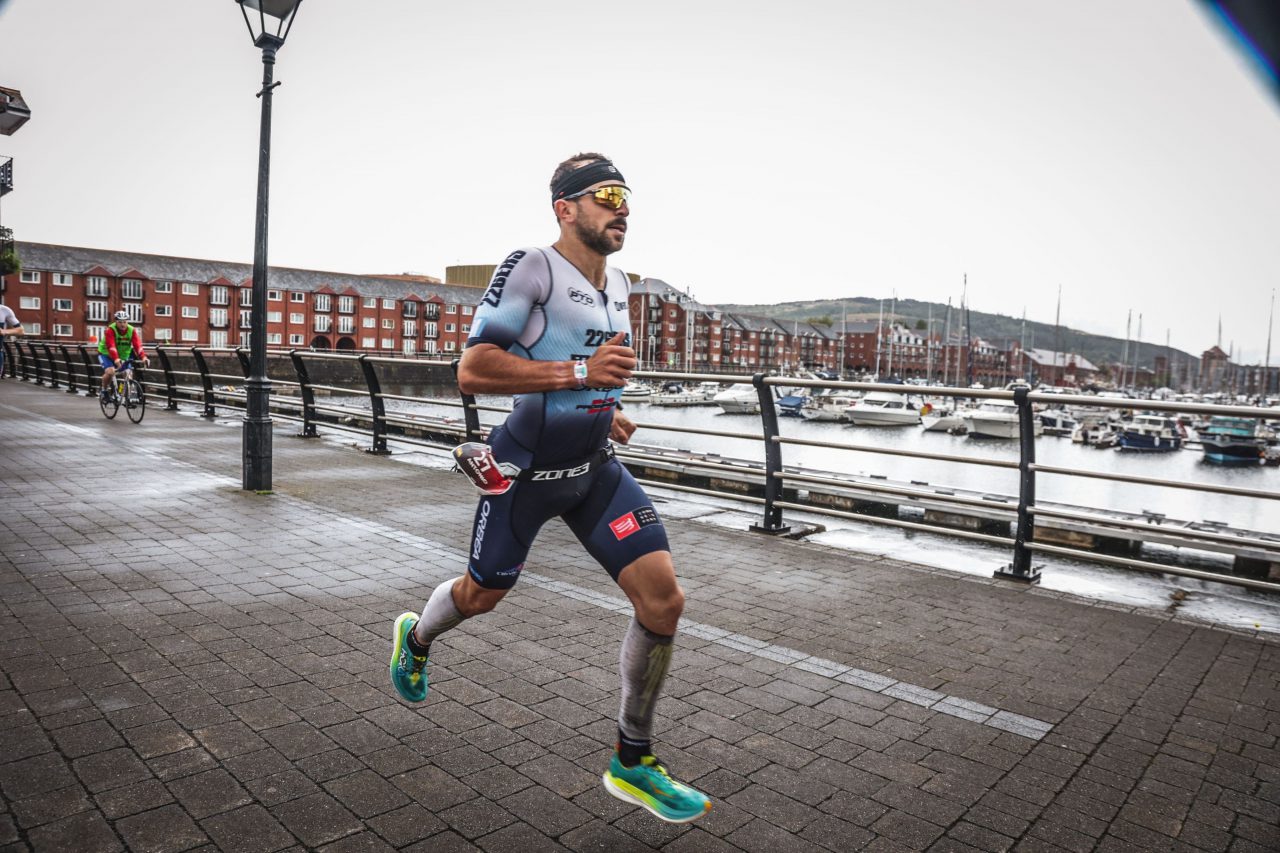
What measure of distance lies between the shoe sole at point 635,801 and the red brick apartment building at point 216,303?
8988cm

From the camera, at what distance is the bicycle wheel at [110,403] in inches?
659

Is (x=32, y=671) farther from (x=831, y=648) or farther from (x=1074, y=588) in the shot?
(x=1074, y=588)

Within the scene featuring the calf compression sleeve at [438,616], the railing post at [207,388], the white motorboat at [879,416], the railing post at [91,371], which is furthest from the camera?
the white motorboat at [879,416]

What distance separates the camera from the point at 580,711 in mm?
3834

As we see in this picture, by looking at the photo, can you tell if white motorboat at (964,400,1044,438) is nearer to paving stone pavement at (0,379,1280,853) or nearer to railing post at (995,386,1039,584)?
railing post at (995,386,1039,584)

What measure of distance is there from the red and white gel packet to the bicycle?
15.7m

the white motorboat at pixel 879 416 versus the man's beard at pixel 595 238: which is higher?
the man's beard at pixel 595 238

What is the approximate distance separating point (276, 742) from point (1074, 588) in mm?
5465

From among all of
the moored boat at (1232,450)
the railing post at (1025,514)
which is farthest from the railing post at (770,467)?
the moored boat at (1232,450)

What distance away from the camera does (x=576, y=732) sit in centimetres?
362

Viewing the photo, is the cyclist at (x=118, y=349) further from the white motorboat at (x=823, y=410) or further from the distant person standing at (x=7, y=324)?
the white motorboat at (x=823, y=410)

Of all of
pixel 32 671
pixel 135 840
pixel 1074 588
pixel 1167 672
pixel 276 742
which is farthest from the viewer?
pixel 1074 588

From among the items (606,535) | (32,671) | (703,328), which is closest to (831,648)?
(606,535)

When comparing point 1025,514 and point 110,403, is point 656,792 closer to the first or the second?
point 1025,514
